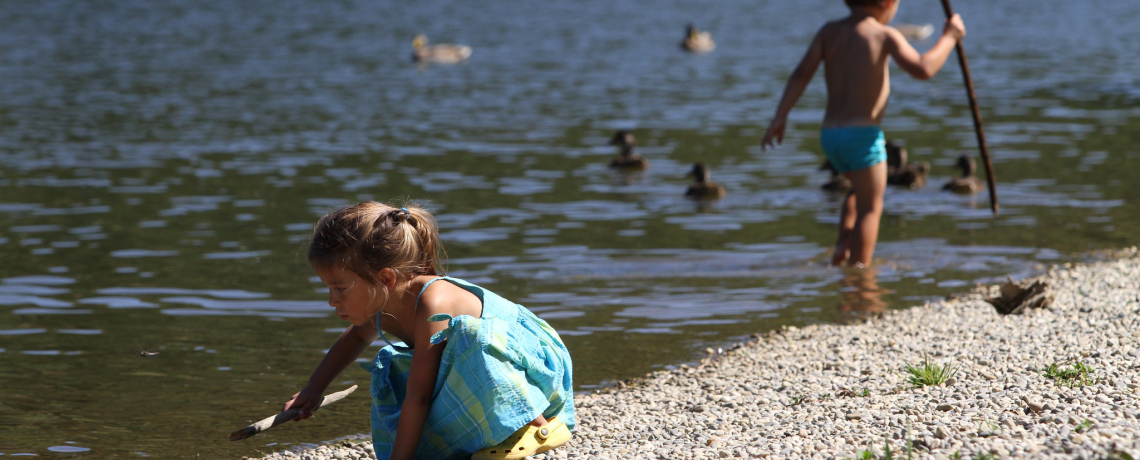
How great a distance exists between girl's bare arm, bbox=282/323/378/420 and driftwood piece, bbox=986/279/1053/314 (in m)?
4.38

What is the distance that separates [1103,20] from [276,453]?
150 ft

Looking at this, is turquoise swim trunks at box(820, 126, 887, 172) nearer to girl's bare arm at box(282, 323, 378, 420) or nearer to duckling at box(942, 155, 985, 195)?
girl's bare arm at box(282, 323, 378, 420)

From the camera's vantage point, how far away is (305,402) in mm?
4531

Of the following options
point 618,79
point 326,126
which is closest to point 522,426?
point 326,126

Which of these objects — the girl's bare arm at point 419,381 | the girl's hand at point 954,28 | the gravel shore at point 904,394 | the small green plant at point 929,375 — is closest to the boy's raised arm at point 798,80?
the girl's hand at point 954,28

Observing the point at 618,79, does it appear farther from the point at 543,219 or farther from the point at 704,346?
the point at 704,346

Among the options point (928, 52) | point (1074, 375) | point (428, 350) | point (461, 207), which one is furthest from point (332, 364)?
point (461, 207)

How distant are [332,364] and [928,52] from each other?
5220 mm

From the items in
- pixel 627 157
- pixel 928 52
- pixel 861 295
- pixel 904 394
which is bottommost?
pixel 627 157

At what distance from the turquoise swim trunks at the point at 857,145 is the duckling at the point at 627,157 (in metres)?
6.72

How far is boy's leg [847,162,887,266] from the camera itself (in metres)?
8.35

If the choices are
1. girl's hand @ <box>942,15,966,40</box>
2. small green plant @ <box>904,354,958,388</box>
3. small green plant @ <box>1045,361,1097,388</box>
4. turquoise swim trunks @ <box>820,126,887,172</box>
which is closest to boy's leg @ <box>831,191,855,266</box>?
turquoise swim trunks @ <box>820,126,887,172</box>

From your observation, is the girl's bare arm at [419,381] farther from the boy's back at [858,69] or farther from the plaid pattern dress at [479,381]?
the boy's back at [858,69]

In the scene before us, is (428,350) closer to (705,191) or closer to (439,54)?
(705,191)
